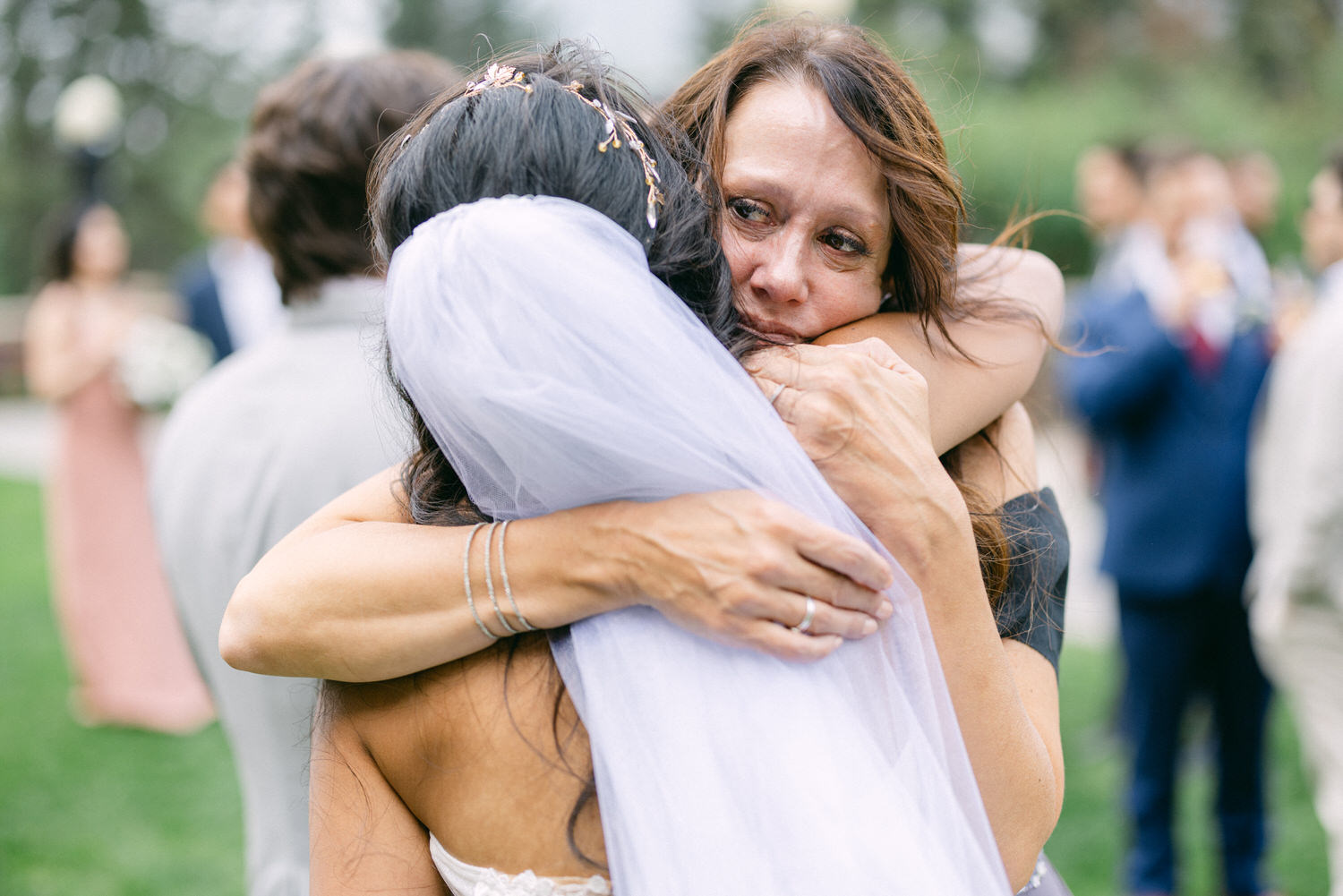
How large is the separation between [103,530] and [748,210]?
6.29m

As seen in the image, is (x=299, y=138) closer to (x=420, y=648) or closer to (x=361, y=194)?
(x=361, y=194)

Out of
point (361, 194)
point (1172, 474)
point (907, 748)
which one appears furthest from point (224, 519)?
point (1172, 474)

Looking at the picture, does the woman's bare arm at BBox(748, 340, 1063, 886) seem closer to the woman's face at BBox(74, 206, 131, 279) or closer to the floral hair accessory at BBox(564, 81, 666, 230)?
the floral hair accessory at BBox(564, 81, 666, 230)

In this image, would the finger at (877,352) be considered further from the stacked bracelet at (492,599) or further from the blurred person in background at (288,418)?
the blurred person in background at (288,418)

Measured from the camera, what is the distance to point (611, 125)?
137 centimetres

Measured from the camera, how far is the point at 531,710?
54.0 inches

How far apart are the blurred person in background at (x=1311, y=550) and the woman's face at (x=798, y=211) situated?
2.89 metres

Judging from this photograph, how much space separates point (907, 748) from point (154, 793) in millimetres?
5232

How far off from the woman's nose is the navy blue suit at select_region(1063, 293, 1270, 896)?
10.9ft

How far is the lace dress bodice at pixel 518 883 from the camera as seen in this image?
53.1 inches

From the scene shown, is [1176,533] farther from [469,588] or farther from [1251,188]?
[469,588]

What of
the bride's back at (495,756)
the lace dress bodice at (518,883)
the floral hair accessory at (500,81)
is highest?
the floral hair accessory at (500,81)

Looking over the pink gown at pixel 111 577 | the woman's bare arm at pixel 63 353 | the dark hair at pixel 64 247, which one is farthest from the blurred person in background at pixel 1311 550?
the dark hair at pixel 64 247

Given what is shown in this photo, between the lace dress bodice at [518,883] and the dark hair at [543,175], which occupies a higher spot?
the dark hair at [543,175]
